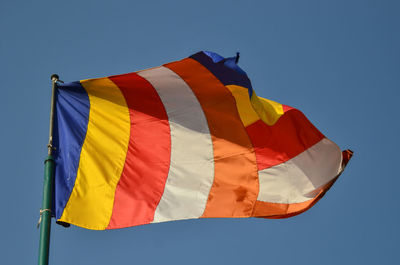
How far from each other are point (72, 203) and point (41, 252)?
1994mm

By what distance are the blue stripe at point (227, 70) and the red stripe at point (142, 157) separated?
1859 millimetres

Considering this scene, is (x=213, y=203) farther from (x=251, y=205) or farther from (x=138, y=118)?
(x=138, y=118)

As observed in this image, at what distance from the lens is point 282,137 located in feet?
51.4

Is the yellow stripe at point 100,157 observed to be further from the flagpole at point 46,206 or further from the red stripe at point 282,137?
the red stripe at point 282,137

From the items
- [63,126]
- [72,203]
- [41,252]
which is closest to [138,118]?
[63,126]

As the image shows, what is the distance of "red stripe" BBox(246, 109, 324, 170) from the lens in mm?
15133

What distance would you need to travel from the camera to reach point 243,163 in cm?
1466

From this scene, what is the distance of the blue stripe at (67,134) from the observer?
11.6 meters

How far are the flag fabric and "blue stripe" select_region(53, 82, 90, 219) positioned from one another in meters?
0.02

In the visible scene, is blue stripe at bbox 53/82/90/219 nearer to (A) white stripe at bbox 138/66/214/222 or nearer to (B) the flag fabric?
(B) the flag fabric

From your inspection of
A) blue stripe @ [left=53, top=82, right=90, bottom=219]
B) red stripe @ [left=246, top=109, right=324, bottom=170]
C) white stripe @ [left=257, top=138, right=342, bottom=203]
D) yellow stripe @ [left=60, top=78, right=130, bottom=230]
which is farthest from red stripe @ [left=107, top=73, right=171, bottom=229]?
white stripe @ [left=257, top=138, right=342, bottom=203]

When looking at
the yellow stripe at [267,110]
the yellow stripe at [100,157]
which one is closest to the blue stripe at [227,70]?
the yellow stripe at [267,110]

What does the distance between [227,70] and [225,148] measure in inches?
86.4

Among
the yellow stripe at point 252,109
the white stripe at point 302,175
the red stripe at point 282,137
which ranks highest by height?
the yellow stripe at point 252,109
